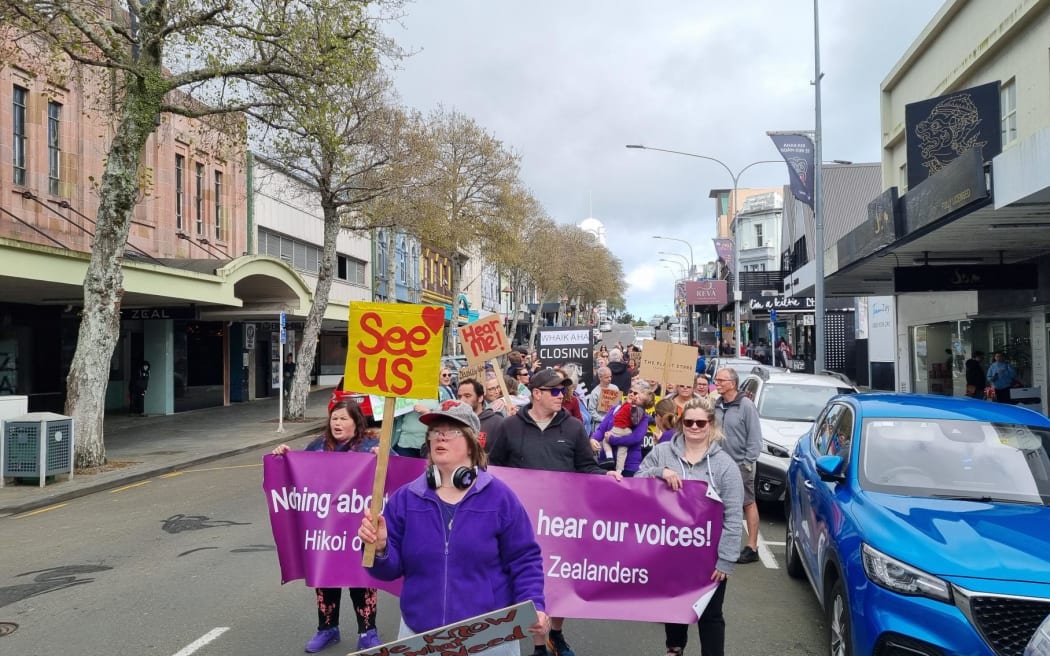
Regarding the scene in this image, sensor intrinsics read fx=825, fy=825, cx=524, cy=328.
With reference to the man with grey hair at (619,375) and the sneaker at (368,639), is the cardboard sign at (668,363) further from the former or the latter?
the sneaker at (368,639)

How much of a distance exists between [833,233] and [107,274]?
1315 inches

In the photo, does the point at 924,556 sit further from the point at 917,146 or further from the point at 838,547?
the point at 917,146

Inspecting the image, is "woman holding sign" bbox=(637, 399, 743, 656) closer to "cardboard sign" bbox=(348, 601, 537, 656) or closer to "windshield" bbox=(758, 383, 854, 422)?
"cardboard sign" bbox=(348, 601, 537, 656)

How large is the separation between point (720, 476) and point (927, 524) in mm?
1105

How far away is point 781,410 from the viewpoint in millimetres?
10961

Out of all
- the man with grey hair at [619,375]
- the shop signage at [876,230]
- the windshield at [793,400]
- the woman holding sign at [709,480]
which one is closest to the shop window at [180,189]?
the man with grey hair at [619,375]

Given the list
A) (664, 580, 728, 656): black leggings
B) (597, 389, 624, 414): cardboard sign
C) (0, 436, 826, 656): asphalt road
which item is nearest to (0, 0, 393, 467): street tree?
(0, 436, 826, 656): asphalt road

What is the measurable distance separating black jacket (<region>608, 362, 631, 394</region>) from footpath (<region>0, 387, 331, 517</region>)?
602cm

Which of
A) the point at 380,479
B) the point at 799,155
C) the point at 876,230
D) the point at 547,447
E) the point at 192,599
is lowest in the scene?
the point at 192,599

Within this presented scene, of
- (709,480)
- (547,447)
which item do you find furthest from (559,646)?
(709,480)

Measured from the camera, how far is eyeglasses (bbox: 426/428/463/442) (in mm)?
3279

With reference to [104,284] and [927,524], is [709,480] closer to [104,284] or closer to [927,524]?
[927,524]

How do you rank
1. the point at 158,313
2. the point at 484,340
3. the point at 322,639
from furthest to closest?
the point at 158,313
the point at 484,340
the point at 322,639

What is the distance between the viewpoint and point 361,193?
25.2 metres
